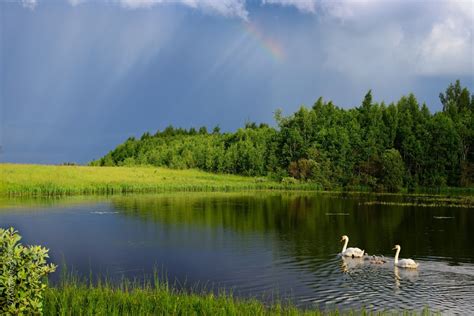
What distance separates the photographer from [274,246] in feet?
83.1

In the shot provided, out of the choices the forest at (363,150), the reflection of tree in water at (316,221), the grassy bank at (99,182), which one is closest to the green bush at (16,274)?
the reflection of tree in water at (316,221)

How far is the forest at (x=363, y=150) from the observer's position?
77250mm

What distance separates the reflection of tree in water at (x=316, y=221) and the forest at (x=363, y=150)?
30.1 meters

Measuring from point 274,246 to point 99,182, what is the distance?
40.8 metres

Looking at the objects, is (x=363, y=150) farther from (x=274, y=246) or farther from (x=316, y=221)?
(x=274, y=246)

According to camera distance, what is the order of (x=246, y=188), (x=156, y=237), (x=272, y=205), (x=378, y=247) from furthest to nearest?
(x=246, y=188) < (x=272, y=205) < (x=156, y=237) < (x=378, y=247)

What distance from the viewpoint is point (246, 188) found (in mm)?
72062

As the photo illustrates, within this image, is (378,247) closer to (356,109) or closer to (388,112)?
(388,112)

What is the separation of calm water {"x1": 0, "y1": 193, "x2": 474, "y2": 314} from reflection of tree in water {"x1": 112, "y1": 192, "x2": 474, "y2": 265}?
72 millimetres

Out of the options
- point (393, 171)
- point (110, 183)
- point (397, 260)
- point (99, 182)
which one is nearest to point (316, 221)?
point (397, 260)

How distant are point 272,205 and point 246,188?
991 inches

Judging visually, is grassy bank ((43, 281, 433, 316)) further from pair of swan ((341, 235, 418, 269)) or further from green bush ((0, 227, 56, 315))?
pair of swan ((341, 235, 418, 269))

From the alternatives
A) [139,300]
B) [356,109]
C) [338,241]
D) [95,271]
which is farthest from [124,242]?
[356,109]

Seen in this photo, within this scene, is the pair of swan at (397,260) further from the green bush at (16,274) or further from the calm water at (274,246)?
the green bush at (16,274)
